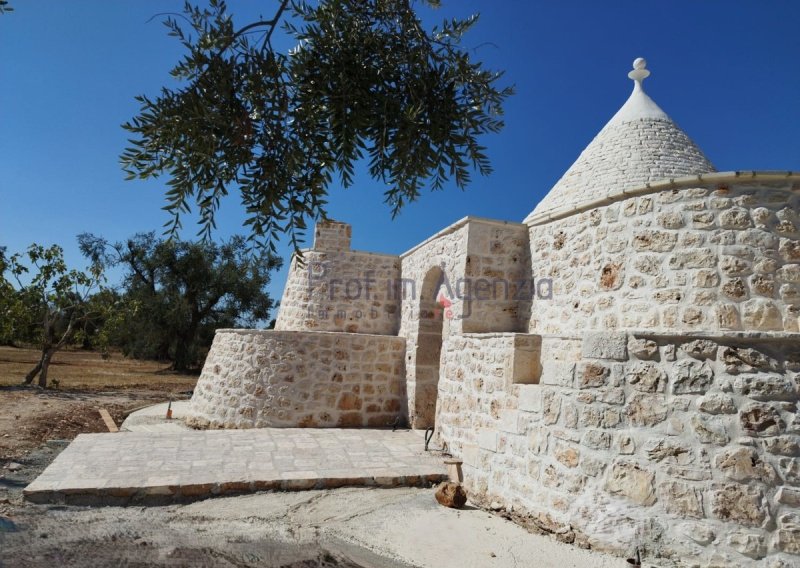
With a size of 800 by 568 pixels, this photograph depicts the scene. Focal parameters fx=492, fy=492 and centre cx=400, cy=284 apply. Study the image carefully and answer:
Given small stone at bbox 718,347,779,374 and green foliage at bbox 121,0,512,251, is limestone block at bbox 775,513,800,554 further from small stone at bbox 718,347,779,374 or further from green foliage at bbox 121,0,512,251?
green foliage at bbox 121,0,512,251

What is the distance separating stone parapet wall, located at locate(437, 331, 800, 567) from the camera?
354 centimetres

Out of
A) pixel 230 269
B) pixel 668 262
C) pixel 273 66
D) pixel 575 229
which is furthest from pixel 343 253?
pixel 230 269

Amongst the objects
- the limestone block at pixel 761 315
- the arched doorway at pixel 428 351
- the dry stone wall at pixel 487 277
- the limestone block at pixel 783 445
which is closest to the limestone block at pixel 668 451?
the limestone block at pixel 783 445

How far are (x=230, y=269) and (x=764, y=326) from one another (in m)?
22.1

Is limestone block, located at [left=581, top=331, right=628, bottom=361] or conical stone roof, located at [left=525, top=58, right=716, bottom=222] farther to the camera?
conical stone roof, located at [left=525, top=58, right=716, bottom=222]

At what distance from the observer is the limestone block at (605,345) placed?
4133 mm

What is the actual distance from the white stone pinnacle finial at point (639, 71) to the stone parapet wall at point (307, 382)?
9.01m

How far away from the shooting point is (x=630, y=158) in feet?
33.7

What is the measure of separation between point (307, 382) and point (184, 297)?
1637 centimetres

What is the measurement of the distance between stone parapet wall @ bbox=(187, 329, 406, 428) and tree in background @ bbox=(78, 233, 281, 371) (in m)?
13.0

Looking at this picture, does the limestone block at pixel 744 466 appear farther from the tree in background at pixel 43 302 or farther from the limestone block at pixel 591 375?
the tree in background at pixel 43 302

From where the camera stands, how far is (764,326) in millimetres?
4836

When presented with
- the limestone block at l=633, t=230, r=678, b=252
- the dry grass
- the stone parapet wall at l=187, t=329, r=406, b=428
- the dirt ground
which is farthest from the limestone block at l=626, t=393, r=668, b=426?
the dry grass

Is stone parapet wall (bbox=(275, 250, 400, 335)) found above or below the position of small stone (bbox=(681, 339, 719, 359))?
above
